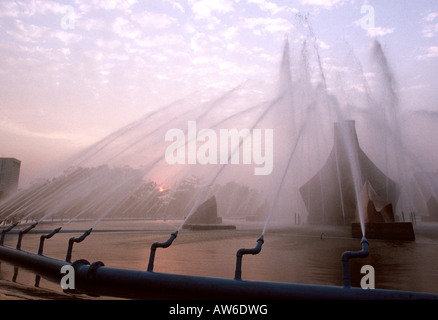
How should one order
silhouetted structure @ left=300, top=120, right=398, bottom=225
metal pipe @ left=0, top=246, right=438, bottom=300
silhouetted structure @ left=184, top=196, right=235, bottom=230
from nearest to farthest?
1. metal pipe @ left=0, top=246, right=438, bottom=300
2. silhouetted structure @ left=184, top=196, right=235, bottom=230
3. silhouetted structure @ left=300, top=120, right=398, bottom=225

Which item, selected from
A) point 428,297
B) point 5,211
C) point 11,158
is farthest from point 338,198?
point 11,158

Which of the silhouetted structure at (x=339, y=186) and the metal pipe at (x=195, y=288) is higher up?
the silhouetted structure at (x=339, y=186)

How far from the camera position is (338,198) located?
1895 inches

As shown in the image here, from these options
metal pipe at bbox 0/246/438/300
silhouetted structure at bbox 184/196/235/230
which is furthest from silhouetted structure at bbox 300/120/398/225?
metal pipe at bbox 0/246/438/300

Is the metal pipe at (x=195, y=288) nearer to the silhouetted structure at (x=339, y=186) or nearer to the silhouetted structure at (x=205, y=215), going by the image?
the silhouetted structure at (x=205, y=215)

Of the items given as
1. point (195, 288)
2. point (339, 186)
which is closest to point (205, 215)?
point (339, 186)

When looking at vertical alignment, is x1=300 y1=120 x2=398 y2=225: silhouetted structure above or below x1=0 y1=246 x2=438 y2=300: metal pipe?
above

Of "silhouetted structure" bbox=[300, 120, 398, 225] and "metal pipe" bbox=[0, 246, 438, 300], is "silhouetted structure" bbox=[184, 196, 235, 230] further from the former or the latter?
"metal pipe" bbox=[0, 246, 438, 300]

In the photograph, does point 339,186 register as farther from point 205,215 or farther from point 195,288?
point 195,288

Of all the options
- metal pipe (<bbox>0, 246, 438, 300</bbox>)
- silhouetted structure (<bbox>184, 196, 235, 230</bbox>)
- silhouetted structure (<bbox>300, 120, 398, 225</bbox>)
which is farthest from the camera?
silhouetted structure (<bbox>300, 120, 398, 225</bbox>)

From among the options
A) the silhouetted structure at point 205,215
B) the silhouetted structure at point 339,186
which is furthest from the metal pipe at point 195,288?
the silhouetted structure at point 339,186

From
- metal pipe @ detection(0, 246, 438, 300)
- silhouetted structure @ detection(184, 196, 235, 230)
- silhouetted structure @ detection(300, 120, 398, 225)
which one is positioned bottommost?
metal pipe @ detection(0, 246, 438, 300)
